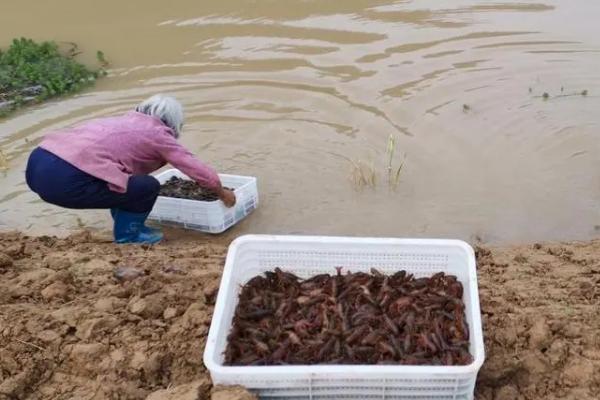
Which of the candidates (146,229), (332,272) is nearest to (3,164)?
(146,229)

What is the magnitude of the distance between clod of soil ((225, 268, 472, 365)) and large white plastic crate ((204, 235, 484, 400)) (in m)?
0.08

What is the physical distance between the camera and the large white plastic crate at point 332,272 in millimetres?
3193

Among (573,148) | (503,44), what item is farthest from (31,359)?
(503,44)

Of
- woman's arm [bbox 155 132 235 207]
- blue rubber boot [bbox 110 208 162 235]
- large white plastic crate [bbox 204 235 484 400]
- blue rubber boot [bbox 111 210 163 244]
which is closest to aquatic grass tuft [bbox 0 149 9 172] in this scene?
blue rubber boot [bbox 110 208 162 235]

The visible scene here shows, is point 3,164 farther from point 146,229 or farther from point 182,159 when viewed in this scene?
point 182,159

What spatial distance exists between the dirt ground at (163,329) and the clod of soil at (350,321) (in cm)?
30

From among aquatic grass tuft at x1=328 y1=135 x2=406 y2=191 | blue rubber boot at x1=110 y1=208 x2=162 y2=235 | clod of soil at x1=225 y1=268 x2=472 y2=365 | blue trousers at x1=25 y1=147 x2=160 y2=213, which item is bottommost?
aquatic grass tuft at x1=328 y1=135 x2=406 y2=191

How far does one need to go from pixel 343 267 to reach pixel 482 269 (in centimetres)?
147

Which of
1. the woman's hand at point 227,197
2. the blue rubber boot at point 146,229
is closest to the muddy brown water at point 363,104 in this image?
the woman's hand at point 227,197

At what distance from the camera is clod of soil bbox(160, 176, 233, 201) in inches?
239

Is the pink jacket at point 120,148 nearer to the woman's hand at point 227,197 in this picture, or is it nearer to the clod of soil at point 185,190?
the woman's hand at point 227,197

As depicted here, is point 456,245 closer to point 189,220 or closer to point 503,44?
point 189,220

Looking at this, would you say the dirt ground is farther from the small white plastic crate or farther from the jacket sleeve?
the small white plastic crate

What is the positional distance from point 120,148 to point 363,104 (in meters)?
3.66
